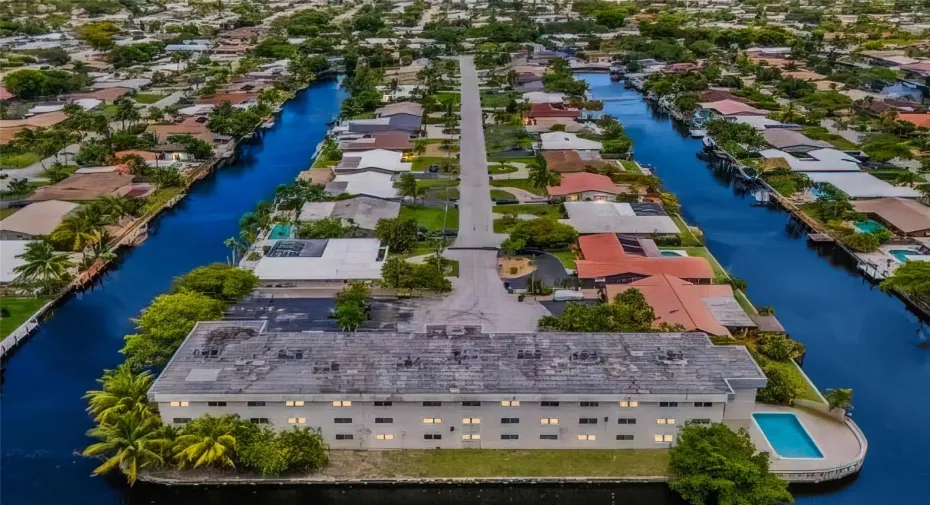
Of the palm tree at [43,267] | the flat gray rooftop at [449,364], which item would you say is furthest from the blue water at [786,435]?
the palm tree at [43,267]

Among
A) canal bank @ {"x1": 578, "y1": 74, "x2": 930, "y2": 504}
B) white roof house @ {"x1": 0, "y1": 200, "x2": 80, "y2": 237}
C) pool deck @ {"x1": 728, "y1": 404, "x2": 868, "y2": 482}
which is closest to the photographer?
pool deck @ {"x1": 728, "y1": 404, "x2": 868, "y2": 482}

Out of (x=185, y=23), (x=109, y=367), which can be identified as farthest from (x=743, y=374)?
(x=185, y=23)

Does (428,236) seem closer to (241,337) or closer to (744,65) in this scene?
(241,337)

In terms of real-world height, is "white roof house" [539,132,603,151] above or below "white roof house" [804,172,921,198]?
above

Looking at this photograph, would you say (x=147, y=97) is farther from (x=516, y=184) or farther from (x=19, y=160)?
(x=516, y=184)

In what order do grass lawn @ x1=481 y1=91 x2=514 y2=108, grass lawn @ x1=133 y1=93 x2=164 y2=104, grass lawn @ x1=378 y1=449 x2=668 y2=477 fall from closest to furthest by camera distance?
grass lawn @ x1=378 y1=449 x2=668 y2=477 < grass lawn @ x1=481 y1=91 x2=514 y2=108 < grass lawn @ x1=133 y1=93 x2=164 y2=104

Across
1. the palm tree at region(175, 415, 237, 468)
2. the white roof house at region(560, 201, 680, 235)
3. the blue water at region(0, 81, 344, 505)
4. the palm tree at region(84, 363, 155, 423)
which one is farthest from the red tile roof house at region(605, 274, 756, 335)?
the blue water at region(0, 81, 344, 505)

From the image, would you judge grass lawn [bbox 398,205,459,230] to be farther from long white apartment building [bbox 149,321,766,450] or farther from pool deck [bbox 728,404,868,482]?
pool deck [bbox 728,404,868,482]
